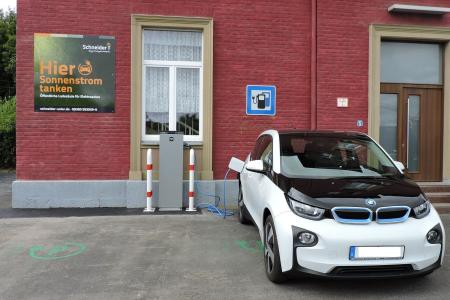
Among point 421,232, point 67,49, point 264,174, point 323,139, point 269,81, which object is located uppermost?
point 67,49

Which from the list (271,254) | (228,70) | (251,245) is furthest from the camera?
(228,70)

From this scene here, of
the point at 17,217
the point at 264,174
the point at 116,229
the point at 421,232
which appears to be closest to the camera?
the point at 421,232

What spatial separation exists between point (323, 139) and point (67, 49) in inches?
217

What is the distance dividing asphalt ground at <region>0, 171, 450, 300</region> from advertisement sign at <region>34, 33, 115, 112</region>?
7.69 feet

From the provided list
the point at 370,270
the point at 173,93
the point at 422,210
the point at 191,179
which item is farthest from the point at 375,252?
the point at 173,93

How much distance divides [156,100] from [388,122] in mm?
5257

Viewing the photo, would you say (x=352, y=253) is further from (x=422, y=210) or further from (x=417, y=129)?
(x=417, y=129)

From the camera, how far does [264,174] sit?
4848mm

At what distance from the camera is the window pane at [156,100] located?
8406 mm

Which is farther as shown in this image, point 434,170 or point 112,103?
point 434,170

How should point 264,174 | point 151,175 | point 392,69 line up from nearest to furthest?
point 264,174, point 151,175, point 392,69

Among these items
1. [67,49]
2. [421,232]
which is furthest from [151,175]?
[421,232]

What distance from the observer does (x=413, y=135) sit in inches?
357

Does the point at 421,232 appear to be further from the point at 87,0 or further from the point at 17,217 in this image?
the point at 87,0
